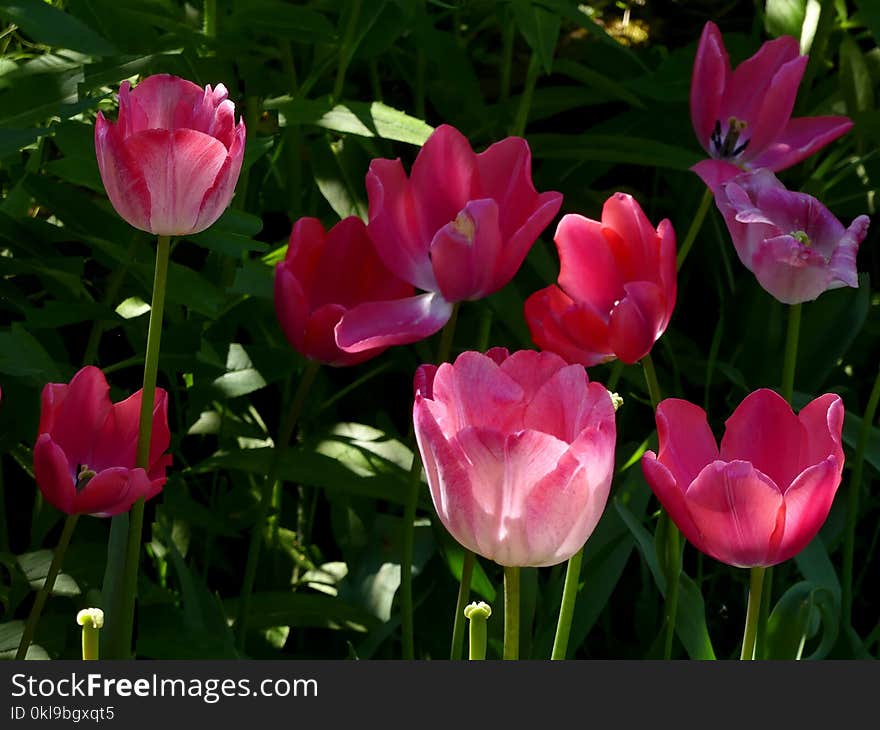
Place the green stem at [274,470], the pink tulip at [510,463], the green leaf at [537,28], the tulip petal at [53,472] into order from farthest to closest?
the green leaf at [537,28]
the green stem at [274,470]
the tulip petal at [53,472]
the pink tulip at [510,463]

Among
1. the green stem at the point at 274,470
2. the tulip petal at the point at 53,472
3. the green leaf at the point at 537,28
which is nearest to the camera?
the tulip petal at the point at 53,472

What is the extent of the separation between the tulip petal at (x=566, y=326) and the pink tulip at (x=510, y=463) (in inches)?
5.4

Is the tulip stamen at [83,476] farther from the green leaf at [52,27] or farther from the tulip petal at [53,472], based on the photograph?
the green leaf at [52,27]

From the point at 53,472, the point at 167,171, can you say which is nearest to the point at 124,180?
the point at 167,171

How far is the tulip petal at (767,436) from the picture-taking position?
0.52 m

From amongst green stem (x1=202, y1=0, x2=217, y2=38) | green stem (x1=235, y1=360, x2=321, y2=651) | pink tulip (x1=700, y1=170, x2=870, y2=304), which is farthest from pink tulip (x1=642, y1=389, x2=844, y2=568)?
green stem (x1=202, y1=0, x2=217, y2=38)

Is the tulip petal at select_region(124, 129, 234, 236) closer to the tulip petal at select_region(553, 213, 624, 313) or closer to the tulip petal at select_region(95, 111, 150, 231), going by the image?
the tulip petal at select_region(95, 111, 150, 231)

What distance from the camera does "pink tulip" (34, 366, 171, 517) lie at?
54cm

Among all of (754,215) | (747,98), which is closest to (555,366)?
(754,215)

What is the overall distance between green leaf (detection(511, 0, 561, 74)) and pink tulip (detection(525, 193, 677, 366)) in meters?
0.16

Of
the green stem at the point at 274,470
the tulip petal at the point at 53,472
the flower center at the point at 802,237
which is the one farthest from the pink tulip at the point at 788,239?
the tulip petal at the point at 53,472

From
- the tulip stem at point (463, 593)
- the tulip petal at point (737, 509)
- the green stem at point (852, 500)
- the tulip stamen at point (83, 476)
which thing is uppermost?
the tulip petal at point (737, 509)

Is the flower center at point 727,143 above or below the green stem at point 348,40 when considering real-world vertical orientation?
below

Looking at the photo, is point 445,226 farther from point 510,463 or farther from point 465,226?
point 510,463
